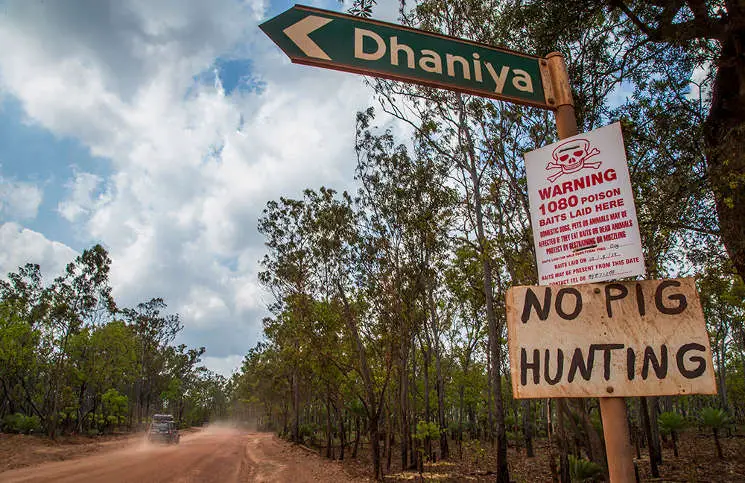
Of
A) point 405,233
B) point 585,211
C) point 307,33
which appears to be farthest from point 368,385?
point 585,211

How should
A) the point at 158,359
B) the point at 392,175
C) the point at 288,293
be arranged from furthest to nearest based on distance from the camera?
the point at 158,359 → the point at 288,293 → the point at 392,175

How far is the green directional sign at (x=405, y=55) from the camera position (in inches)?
95.3

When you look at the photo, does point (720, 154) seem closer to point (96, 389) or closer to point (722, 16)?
point (722, 16)

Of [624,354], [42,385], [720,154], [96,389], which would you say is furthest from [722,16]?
[42,385]

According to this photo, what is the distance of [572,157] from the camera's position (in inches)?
78.2

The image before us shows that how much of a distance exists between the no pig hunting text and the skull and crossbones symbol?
55 cm

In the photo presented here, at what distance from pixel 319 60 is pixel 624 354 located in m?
2.05

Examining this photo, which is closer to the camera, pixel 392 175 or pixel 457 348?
pixel 392 175

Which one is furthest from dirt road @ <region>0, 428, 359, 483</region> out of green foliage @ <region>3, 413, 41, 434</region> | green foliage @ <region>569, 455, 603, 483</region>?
green foliage @ <region>3, 413, 41, 434</region>

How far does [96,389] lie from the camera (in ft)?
134

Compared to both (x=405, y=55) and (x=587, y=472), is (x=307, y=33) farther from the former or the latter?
(x=587, y=472)

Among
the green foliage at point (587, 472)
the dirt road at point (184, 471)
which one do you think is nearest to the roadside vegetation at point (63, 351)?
the dirt road at point (184, 471)

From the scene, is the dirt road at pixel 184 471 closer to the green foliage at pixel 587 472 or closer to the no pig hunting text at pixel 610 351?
the green foliage at pixel 587 472

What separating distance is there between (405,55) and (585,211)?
53.8 inches
